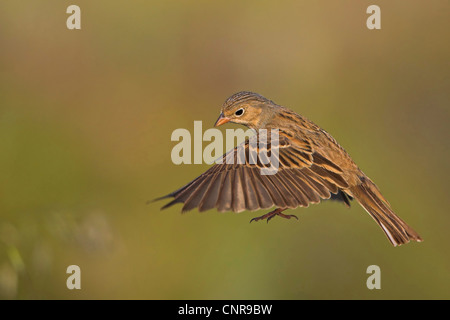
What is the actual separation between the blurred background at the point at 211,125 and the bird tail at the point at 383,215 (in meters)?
1.35

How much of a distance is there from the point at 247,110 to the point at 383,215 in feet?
4.32

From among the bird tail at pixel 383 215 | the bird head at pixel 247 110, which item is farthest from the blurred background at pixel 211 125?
the bird tail at pixel 383 215

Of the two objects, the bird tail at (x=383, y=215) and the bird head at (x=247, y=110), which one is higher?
the bird head at (x=247, y=110)

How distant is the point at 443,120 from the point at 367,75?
118cm

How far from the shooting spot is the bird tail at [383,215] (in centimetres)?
388

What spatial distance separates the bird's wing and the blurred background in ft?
4.73

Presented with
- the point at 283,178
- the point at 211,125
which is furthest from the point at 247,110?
the point at 211,125

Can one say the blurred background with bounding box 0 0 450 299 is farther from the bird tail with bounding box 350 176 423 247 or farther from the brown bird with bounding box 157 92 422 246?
the bird tail with bounding box 350 176 423 247

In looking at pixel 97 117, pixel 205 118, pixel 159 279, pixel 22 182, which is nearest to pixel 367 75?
pixel 205 118

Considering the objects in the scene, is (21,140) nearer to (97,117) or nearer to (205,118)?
(97,117)

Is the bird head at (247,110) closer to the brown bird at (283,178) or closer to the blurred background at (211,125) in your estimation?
the brown bird at (283,178)

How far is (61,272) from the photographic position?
538 centimetres

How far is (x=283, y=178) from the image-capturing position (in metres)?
3.80

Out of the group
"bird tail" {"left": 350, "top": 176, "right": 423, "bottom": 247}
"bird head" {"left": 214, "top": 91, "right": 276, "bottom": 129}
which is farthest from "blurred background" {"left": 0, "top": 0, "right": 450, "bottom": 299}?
"bird tail" {"left": 350, "top": 176, "right": 423, "bottom": 247}
